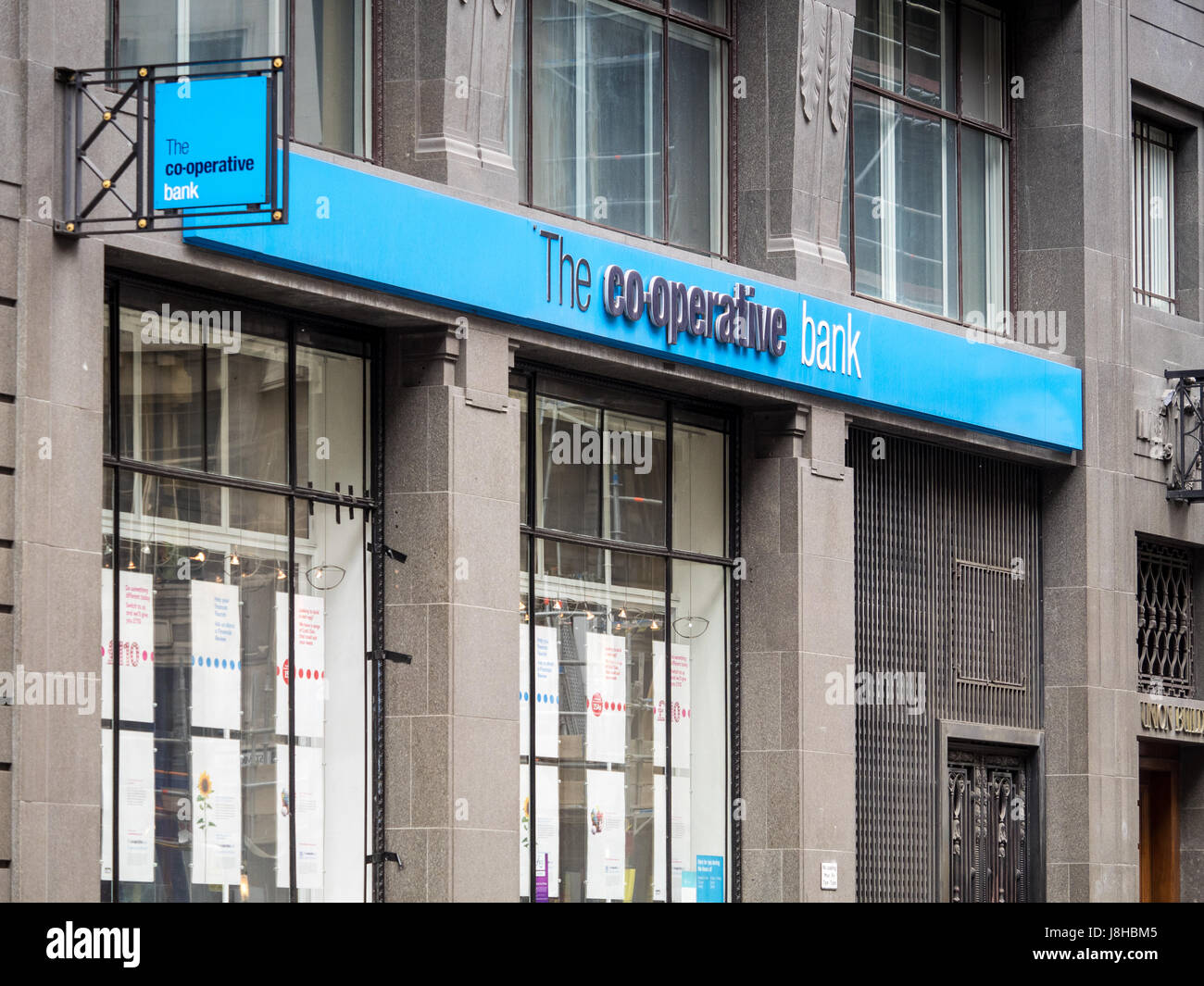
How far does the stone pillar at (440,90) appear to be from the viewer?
56.7 ft

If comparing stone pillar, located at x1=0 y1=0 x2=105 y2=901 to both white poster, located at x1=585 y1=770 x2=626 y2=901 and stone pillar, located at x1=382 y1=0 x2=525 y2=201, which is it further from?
white poster, located at x1=585 y1=770 x2=626 y2=901

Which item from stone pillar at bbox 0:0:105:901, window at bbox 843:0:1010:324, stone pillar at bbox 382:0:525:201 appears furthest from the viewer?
window at bbox 843:0:1010:324

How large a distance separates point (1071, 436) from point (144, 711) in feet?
40.3

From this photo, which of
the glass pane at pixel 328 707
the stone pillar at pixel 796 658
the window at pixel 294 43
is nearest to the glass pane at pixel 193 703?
the glass pane at pixel 328 707

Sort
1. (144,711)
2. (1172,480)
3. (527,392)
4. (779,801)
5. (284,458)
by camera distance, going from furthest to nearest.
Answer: (1172,480) < (779,801) < (527,392) < (284,458) < (144,711)

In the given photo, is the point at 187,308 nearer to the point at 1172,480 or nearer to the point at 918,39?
the point at 918,39

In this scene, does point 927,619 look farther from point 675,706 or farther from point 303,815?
point 303,815

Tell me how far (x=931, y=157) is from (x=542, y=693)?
852cm

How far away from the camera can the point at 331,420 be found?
17.1 metres

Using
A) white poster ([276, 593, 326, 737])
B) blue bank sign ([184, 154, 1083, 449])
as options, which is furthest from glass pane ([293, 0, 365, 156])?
white poster ([276, 593, 326, 737])

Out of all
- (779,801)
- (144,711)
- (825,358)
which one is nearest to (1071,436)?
(825,358)

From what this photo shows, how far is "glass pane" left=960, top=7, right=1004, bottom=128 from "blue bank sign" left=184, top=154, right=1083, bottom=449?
304 cm

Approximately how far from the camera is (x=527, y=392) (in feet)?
61.3

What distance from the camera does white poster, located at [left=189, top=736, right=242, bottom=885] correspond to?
15648 mm
